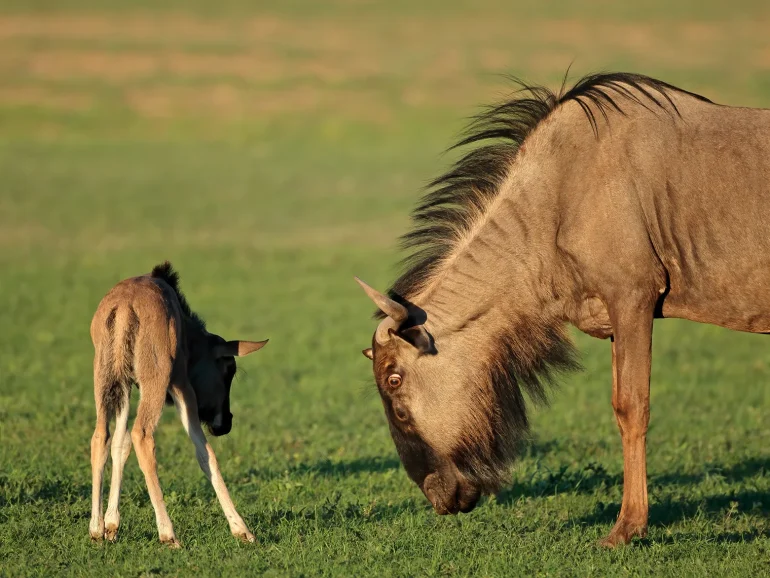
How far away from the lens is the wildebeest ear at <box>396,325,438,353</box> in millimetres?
7492

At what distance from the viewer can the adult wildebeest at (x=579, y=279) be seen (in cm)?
743

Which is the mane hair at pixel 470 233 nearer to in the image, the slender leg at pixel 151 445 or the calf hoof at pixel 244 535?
the calf hoof at pixel 244 535

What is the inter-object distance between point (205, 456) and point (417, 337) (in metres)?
1.43

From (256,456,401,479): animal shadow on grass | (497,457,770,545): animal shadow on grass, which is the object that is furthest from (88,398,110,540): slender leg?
(497,457,770,545): animal shadow on grass

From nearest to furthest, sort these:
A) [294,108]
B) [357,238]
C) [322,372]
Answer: [322,372], [357,238], [294,108]

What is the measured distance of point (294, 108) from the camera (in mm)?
44562

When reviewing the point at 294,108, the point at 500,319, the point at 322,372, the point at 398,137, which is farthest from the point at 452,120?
the point at 500,319

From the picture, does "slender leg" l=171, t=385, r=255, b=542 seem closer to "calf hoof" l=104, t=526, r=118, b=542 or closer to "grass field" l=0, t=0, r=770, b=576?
"grass field" l=0, t=0, r=770, b=576

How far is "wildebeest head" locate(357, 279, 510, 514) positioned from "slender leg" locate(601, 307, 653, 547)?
2.67 ft

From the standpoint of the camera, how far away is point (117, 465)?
7.28 m

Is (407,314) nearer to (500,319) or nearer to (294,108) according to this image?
(500,319)

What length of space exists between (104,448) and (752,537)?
12.8ft

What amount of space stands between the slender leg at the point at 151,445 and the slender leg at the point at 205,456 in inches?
13.9

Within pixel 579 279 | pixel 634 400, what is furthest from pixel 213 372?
pixel 634 400
